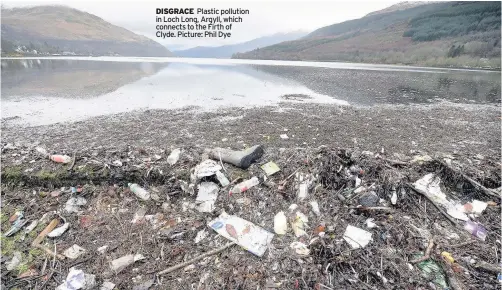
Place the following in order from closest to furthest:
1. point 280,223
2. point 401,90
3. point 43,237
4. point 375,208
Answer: point 43,237 < point 280,223 < point 375,208 < point 401,90

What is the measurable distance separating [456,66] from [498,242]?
65557 mm

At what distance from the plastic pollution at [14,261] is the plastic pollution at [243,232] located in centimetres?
227

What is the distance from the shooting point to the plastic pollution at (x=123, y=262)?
2.90 meters

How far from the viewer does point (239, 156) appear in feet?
14.1

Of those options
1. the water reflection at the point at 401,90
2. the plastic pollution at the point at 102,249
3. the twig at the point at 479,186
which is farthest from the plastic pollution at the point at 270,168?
the water reflection at the point at 401,90

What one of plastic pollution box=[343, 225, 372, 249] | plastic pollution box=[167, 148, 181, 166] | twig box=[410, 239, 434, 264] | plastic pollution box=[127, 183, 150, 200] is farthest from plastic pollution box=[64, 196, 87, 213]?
twig box=[410, 239, 434, 264]

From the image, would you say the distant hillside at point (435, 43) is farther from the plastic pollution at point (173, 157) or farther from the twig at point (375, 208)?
the plastic pollution at point (173, 157)

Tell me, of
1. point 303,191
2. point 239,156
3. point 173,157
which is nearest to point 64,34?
point 173,157

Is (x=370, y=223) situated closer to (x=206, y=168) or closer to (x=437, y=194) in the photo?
(x=437, y=194)

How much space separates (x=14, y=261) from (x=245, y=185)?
298 centimetres

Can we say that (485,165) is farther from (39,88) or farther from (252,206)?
(39,88)

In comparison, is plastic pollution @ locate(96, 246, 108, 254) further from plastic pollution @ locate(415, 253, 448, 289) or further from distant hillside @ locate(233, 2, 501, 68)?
distant hillside @ locate(233, 2, 501, 68)

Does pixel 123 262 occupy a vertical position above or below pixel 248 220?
below

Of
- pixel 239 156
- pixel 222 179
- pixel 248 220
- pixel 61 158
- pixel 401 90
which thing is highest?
pixel 401 90
